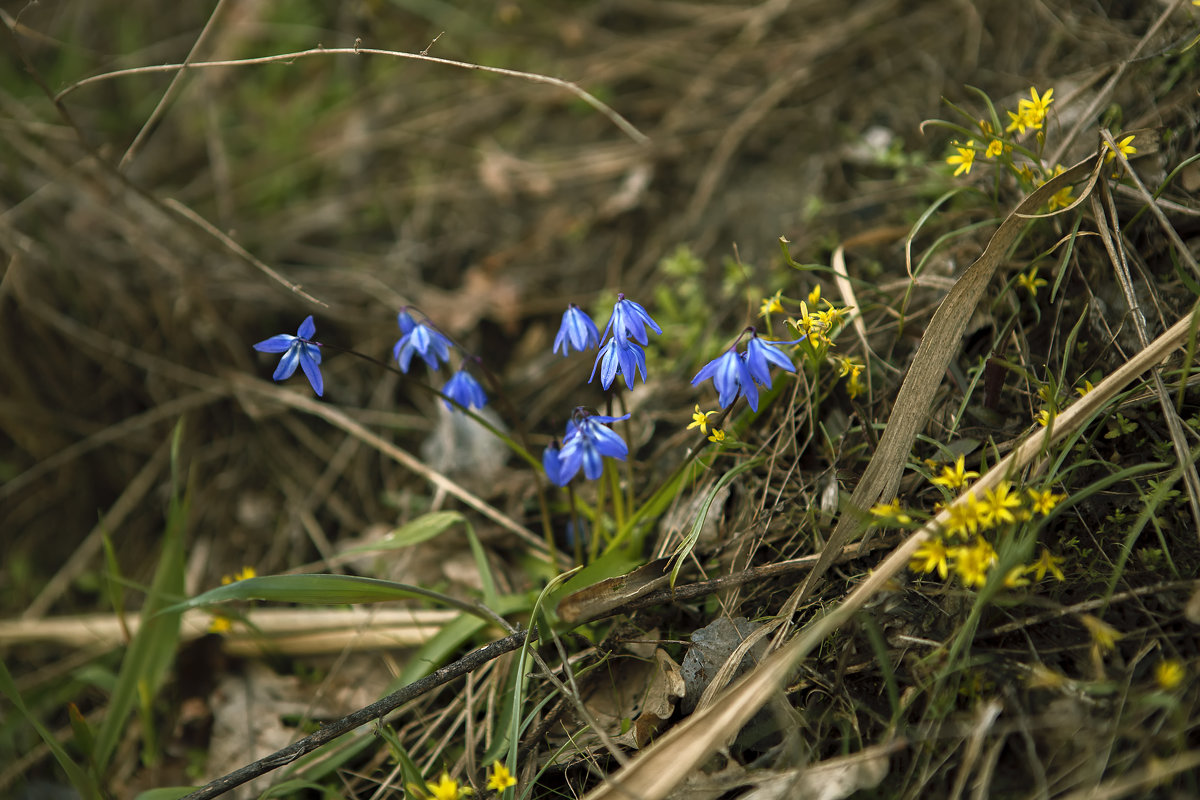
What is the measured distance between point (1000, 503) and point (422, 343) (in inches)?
63.8

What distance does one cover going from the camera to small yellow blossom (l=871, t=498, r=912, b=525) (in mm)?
1633

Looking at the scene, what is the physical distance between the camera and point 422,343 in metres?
2.23

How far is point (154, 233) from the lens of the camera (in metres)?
3.64

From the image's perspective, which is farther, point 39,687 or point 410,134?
point 410,134

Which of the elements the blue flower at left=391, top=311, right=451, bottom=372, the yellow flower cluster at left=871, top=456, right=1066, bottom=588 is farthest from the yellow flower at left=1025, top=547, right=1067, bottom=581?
the blue flower at left=391, top=311, right=451, bottom=372

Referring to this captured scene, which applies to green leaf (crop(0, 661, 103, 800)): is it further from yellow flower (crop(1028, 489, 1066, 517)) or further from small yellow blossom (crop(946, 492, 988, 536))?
yellow flower (crop(1028, 489, 1066, 517))

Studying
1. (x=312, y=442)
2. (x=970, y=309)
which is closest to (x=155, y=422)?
(x=312, y=442)

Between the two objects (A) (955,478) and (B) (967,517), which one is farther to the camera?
A: (A) (955,478)

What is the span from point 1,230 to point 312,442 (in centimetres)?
177

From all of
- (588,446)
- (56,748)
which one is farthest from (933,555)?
(56,748)

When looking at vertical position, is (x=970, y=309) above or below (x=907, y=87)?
below

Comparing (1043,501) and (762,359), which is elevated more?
(762,359)

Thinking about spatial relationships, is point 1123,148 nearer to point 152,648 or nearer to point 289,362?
point 289,362

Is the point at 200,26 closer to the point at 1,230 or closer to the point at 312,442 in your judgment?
the point at 1,230
